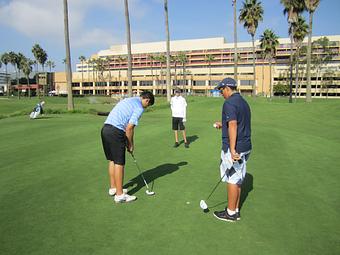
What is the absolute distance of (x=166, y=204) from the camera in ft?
17.9

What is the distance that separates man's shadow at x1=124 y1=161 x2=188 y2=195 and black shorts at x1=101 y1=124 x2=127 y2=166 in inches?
40.9

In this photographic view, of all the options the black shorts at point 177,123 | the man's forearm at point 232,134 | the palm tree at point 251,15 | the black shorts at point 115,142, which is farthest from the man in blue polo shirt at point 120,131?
the palm tree at point 251,15

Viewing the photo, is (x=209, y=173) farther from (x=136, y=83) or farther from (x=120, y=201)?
(x=136, y=83)

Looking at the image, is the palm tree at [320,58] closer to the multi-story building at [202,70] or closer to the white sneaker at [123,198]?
the multi-story building at [202,70]

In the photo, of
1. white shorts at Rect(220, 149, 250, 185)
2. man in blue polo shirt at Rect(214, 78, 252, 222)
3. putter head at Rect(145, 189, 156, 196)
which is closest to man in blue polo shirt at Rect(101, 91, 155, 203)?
putter head at Rect(145, 189, 156, 196)

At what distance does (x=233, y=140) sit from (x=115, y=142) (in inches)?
82.8

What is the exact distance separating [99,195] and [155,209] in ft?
4.28

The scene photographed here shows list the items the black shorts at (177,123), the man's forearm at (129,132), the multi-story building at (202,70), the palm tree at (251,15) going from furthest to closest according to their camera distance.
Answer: the multi-story building at (202,70) → the palm tree at (251,15) → the black shorts at (177,123) → the man's forearm at (129,132)

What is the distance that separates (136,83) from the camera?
141875 mm

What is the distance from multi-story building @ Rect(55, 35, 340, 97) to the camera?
111000 mm

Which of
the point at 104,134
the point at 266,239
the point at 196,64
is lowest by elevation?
the point at 266,239

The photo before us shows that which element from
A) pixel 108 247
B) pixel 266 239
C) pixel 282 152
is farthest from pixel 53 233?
pixel 282 152

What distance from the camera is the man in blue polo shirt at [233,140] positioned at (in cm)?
458

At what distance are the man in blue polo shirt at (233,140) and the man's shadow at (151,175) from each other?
2.07 meters
